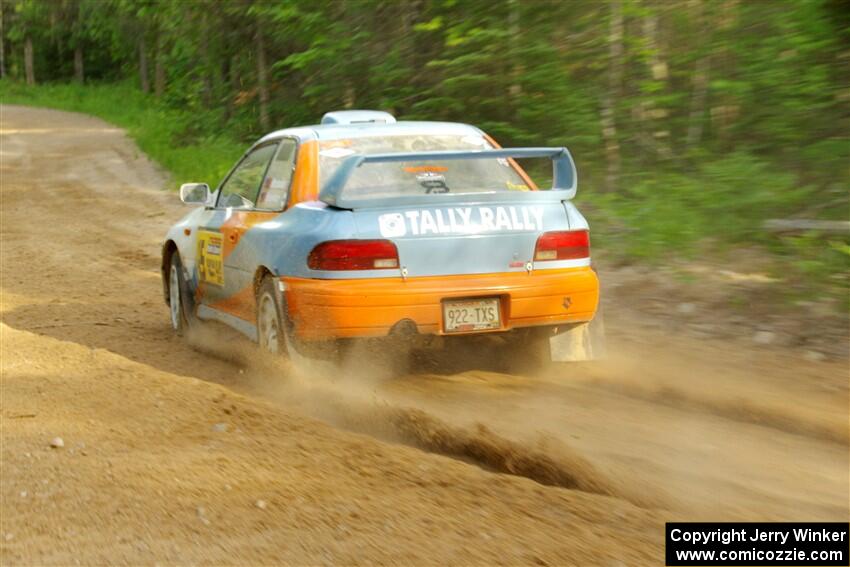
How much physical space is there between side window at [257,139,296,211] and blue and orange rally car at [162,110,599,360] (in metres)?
0.02

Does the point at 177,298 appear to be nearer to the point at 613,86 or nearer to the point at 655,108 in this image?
the point at 655,108

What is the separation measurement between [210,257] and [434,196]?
2261 millimetres

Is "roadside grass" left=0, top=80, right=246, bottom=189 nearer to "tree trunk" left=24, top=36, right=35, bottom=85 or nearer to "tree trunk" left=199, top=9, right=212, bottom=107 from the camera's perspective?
"tree trunk" left=199, top=9, right=212, bottom=107

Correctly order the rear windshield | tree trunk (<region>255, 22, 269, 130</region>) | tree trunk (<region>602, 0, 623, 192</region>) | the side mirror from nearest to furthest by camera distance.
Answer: the rear windshield < the side mirror < tree trunk (<region>602, 0, 623, 192</region>) < tree trunk (<region>255, 22, 269, 130</region>)

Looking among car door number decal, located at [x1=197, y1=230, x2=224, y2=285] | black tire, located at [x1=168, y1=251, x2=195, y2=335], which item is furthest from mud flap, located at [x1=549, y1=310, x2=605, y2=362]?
black tire, located at [x1=168, y1=251, x2=195, y2=335]

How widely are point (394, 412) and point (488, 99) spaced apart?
10.3 m

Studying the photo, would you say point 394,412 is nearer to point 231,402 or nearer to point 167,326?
point 231,402

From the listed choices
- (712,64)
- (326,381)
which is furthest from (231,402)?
(712,64)

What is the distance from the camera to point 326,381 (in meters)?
6.24

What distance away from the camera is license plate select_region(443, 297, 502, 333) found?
6094 mm

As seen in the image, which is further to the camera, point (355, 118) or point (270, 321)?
point (355, 118)
